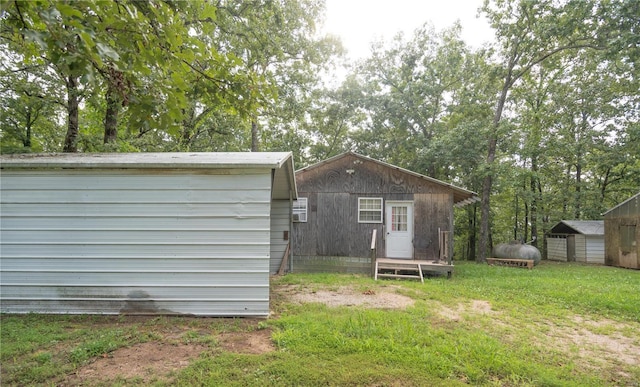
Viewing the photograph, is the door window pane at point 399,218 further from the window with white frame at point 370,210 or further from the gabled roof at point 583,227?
the gabled roof at point 583,227

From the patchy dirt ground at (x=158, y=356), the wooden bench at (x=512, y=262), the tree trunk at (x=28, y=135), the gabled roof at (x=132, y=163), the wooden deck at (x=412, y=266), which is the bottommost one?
the wooden bench at (x=512, y=262)

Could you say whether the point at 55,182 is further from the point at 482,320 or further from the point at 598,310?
the point at 598,310

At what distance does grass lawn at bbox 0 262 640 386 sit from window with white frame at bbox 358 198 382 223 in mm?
4396

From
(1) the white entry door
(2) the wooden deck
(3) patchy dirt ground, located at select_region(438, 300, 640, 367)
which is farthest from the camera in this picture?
(1) the white entry door

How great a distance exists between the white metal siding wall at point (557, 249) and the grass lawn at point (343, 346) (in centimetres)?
1280

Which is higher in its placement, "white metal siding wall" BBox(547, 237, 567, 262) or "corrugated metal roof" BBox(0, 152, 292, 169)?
"corrugated metal roof" BBox(0, 152, 292, 169)

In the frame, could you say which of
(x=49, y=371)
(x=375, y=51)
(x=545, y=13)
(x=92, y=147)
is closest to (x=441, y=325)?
(x=49, y=371)

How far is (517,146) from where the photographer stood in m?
14.3

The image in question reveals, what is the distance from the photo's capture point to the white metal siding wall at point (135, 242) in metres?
4.38

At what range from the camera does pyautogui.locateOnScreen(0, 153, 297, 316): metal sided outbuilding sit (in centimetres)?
438

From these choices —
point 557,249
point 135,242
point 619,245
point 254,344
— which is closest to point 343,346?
point 254,344

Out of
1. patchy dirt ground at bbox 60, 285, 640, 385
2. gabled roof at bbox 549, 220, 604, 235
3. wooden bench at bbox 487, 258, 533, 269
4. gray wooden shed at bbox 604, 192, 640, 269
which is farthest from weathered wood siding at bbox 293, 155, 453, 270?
gabled roof at bbox 549, 220, 604, 235

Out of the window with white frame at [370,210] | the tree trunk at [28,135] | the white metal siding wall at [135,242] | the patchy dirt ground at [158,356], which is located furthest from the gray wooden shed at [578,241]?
the tree trunk at [28,135]

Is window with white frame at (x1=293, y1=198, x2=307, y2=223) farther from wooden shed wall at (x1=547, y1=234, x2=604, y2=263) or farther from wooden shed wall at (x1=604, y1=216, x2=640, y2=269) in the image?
wooden shed wall at (x1=547, y1=234, x2=604, y2=263)
